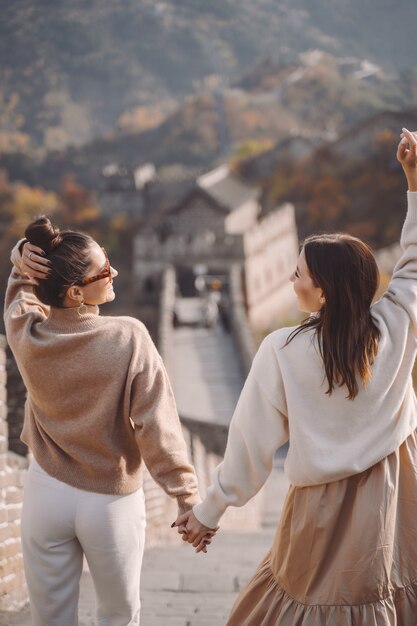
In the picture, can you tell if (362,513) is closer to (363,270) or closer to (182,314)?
(363,270)

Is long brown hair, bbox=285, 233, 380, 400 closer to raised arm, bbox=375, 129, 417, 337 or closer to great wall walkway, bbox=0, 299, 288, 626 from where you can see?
raised arm, bbox=375, 129, 417, 337

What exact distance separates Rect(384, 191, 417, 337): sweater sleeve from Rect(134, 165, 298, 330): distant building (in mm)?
25583

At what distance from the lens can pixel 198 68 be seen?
2987 inches

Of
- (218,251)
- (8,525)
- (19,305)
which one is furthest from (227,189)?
(19,305)

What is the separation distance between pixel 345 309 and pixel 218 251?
28.8 m

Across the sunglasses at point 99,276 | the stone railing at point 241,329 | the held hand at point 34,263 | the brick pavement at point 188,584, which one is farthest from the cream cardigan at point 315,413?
the stone railing at point 241,329

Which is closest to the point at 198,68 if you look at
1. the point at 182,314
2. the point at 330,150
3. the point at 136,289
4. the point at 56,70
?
the point at 56,70

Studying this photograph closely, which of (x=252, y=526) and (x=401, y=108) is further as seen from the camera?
(x=401, y=108)

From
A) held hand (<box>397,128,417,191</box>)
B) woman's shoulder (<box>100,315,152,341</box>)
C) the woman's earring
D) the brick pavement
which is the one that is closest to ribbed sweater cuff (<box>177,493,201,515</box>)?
woman's shoulder (<box>100,315,152,341</box>)

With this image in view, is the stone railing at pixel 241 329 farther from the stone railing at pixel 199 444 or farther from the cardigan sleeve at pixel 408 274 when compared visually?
the cardigan sleeve at pixel 408 274

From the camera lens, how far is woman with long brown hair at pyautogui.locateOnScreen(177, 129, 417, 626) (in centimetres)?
273

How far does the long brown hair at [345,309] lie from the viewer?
2.74 metres

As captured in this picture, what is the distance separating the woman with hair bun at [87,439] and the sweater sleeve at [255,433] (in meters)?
0.18

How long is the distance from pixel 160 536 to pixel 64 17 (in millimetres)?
53016
